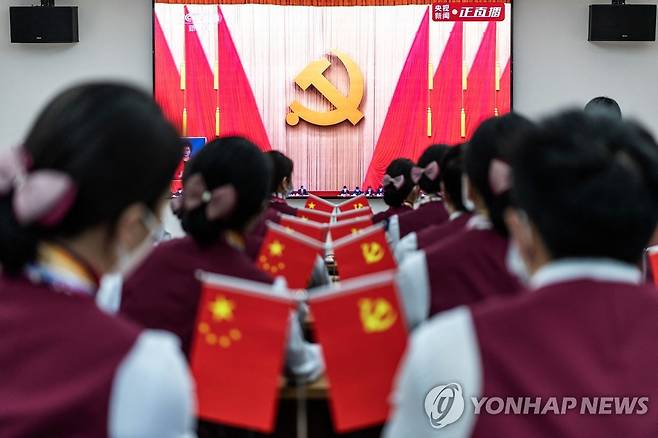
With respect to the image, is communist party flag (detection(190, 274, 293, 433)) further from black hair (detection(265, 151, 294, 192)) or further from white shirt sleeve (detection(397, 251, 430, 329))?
black hair (detection(265, 151, 294, 192))

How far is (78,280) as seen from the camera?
1019 millimetres

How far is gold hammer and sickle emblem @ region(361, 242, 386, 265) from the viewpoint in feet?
8.96

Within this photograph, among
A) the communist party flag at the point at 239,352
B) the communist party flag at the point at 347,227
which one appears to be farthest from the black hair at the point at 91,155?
the communist party flag at the point at 347,227

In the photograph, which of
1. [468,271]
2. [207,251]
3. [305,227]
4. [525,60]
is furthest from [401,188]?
[207,251]

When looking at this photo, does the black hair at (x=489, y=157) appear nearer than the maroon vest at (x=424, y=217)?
Yes

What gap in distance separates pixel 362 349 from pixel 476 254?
1.93 ft

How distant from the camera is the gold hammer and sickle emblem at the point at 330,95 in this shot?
7055 millimetres

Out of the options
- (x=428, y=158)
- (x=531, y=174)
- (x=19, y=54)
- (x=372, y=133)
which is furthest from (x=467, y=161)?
(x=19, y=54)

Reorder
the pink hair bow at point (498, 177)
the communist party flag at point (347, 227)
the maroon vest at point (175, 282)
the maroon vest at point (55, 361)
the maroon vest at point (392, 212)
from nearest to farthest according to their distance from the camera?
the maroon vest at point (55, 361) → the pink hair bow at point (498, 177) → the maroon vest at point (175, 282) → the communist party flag at point (347, 227) → the maroon vest at point (392, 212)

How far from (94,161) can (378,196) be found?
20.6 ft

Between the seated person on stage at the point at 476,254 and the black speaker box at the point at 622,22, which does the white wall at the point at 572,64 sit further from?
the seated person on stage at the point at 476,254

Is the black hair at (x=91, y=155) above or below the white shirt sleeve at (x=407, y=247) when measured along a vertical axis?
above

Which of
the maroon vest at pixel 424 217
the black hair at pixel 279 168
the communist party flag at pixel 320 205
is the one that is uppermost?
the black hair at pixel 279 168

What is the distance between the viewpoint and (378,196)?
721cm
